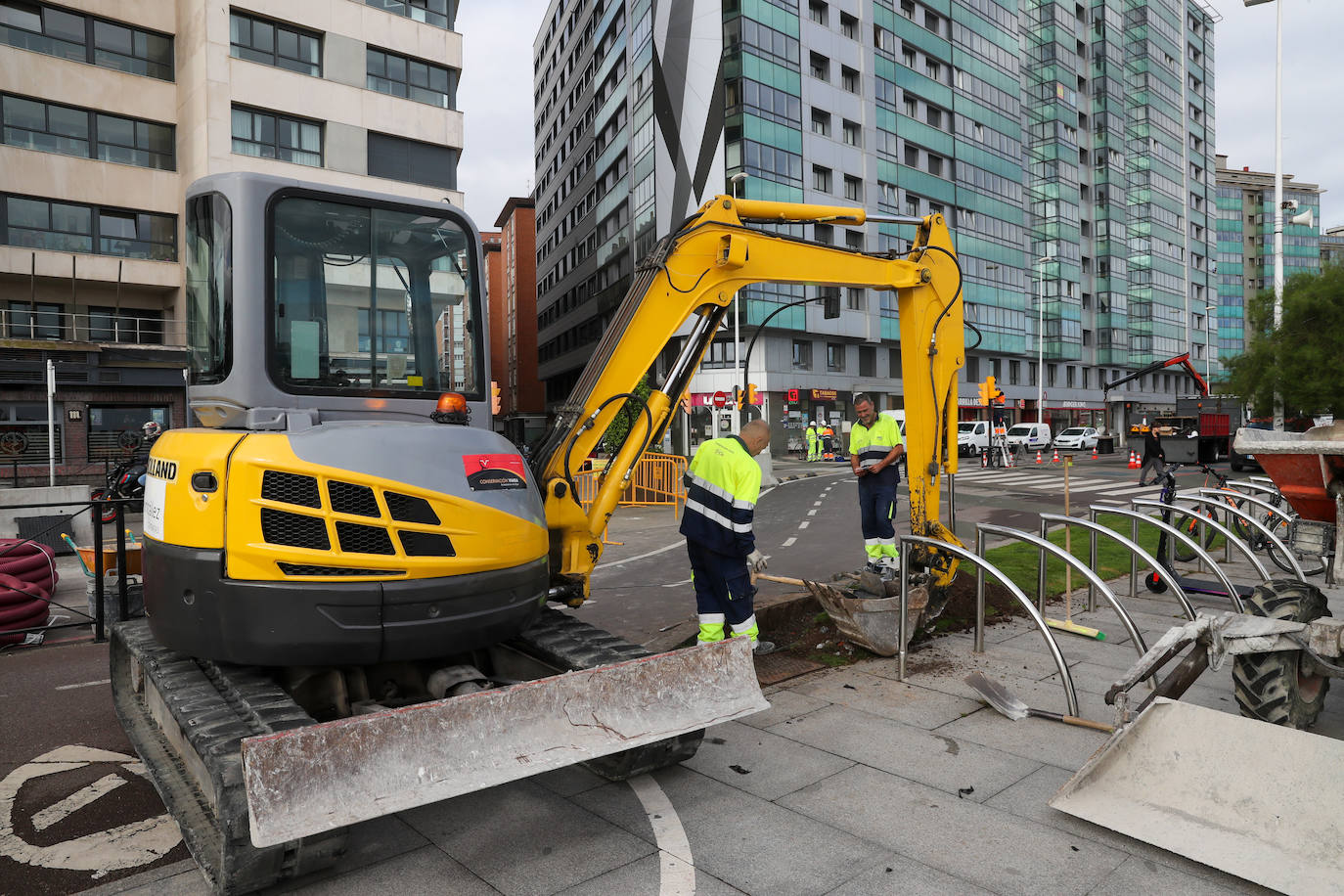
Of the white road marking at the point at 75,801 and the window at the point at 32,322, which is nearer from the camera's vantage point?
the white road marking at the point at 75,801

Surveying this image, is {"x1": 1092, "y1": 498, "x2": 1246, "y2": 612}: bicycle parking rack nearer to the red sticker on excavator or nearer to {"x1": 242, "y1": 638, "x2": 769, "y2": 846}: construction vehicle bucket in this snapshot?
{"x1": 242, "y1": 638, "x2": 769, "y2": 846}: construction vehicle bucket

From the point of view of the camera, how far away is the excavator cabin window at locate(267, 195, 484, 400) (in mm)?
4121

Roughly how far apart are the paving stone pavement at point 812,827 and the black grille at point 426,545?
137 cm

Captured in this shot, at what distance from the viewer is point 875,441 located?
8523 millimetres

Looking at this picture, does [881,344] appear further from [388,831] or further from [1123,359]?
[388,831]

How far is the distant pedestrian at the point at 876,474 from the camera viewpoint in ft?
26.6

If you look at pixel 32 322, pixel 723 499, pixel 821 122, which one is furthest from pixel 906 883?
pixel 821 122

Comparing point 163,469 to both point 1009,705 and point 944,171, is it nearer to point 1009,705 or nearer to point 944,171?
point 1009,705

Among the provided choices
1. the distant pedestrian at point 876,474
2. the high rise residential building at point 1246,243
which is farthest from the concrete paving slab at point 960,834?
the high rise residential building at point 1246,243

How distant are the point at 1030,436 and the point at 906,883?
1847 inches

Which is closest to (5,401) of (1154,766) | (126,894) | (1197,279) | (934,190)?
(126,894)

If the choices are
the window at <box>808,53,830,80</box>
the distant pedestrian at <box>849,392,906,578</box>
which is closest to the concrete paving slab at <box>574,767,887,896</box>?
the distant pedestrian at <box>849,392,906,578</box>

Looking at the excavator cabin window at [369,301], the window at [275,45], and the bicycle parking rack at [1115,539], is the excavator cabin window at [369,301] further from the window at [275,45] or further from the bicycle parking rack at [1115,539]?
the window at [275,45]

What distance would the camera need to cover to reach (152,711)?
15.8 ft
